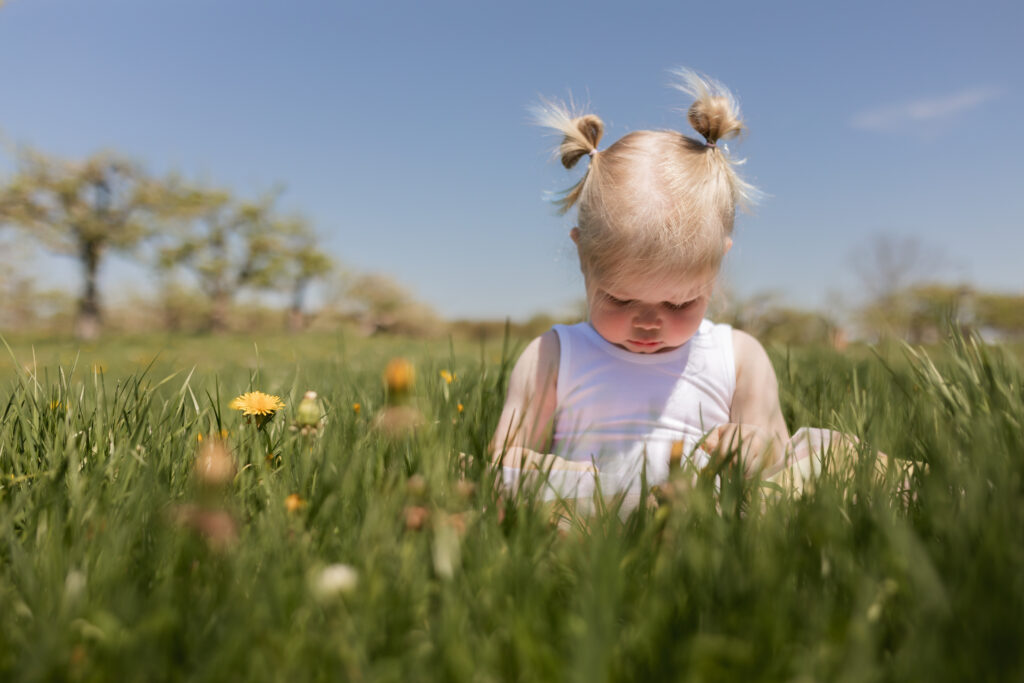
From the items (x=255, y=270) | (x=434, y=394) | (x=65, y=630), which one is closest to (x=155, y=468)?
(x=65, y=630)

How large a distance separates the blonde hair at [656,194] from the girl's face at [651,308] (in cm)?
5

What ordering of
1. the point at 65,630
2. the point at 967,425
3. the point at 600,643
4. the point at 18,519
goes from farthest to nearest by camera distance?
the point at 967,425 → the point at 18,519 → the point at 65,630 → the point at 600,643

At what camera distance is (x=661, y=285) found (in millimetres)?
2020

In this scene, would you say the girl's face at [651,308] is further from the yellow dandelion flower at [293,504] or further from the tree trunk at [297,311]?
the tree trunk at [297,311]

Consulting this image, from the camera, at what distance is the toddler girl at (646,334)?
2000mm

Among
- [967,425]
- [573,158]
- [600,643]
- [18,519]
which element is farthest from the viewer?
[573,158]

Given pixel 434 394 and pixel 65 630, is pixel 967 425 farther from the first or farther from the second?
pixel 65 630

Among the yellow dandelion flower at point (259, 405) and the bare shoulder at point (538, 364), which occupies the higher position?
the bare shoulder at point (538, 364)

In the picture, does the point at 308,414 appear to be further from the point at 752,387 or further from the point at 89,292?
the point at 89,292

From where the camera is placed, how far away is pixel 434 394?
208 cm

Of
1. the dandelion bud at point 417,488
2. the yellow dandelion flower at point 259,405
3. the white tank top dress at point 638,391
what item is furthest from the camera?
the white tank top dress at point 638,391

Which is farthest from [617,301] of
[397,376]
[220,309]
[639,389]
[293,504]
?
[220,309]

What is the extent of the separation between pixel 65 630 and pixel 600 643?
0.75 m

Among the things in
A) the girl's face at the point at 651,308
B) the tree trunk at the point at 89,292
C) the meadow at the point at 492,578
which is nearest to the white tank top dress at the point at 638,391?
the girl's face at the point at 651,308
